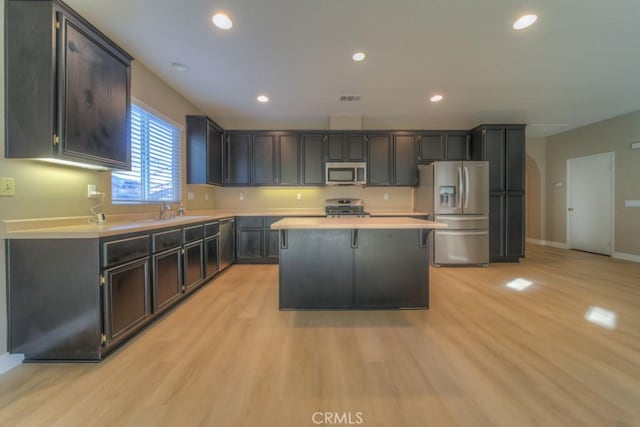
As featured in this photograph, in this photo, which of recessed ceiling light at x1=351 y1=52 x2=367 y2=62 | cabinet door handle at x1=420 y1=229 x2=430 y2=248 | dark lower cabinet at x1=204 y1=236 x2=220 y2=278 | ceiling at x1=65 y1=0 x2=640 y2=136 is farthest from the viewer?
dark lower cabinet at x1=204 y1=236 x2=220 y2=278

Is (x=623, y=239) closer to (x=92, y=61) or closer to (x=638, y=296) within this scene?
(x=638, y=296)

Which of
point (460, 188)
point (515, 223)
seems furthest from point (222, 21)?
point (515, 223)

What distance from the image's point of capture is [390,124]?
516 cm

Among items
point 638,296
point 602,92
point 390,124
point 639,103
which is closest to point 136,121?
point 390,124

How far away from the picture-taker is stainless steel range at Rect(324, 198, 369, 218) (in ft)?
15.4

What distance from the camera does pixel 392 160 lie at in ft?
16.1

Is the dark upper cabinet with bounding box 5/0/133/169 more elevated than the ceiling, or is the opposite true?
the ceiling

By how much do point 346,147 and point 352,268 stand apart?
294 cm

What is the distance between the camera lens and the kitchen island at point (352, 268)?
2.56 m

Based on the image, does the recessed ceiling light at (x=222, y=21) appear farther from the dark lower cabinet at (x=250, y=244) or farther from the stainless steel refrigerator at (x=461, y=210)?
the stainless steel refrigerator at (x=461, y=210)

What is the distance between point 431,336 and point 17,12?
12.5ft

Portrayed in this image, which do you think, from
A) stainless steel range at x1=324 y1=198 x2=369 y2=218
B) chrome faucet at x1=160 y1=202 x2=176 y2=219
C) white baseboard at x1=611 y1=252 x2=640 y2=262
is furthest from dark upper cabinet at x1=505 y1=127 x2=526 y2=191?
chrome faucet at x1=160 y1=202 x2=176 y2=219

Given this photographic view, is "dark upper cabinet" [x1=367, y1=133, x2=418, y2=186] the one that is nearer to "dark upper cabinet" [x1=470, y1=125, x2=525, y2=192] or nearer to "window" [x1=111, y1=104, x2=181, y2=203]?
"dark upper cabinet" [x1=470, y1=125, x2=525, y2=192]

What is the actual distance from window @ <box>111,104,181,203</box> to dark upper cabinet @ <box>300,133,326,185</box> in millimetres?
2119
